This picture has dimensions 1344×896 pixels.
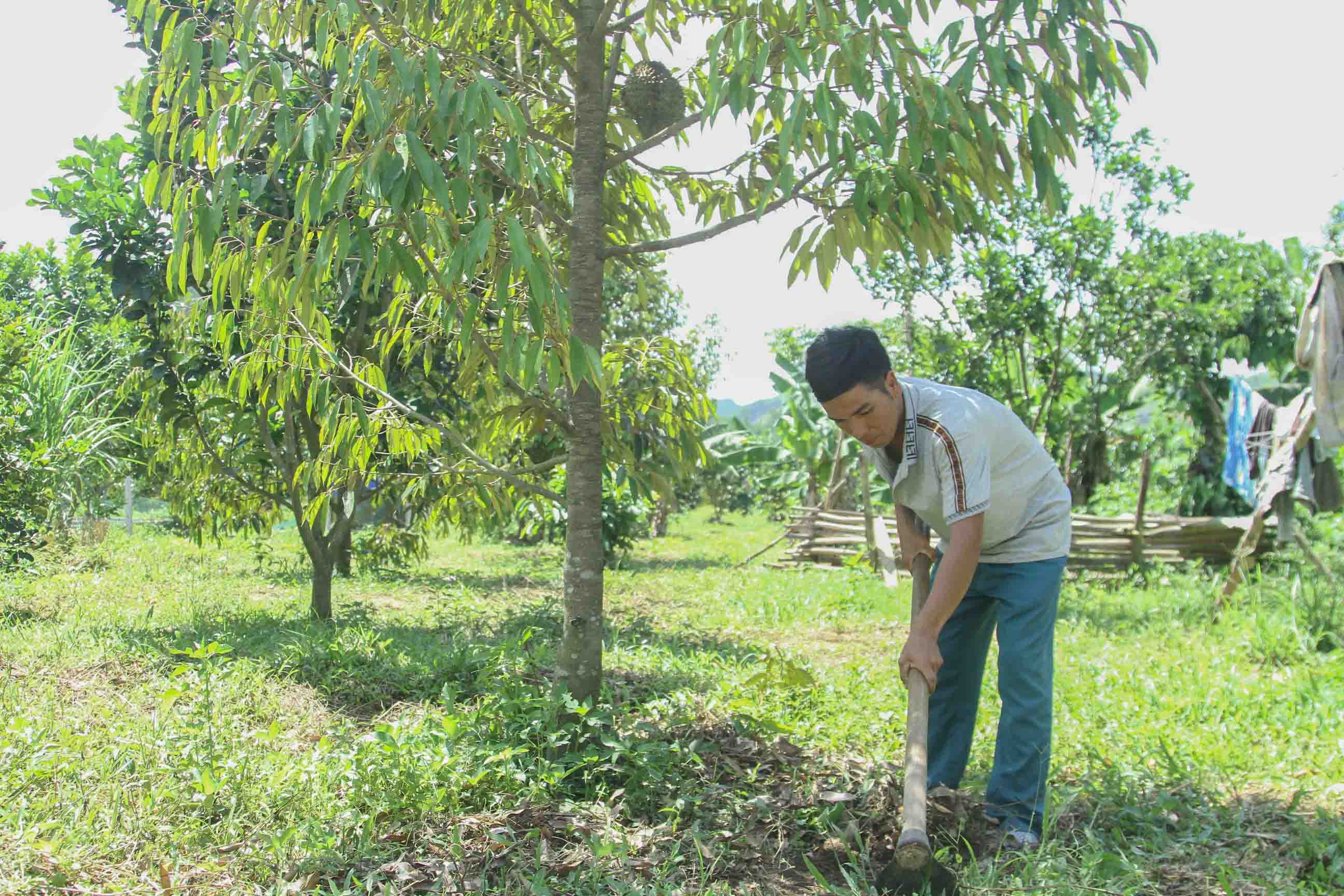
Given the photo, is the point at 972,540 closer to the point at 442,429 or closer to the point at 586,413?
the point at 586,413

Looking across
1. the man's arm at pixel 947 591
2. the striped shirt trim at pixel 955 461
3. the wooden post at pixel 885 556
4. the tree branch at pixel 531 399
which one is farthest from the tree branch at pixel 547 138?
the wooden post at pixel 885 556

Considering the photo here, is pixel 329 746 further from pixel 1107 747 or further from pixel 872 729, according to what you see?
pixel 1107 747

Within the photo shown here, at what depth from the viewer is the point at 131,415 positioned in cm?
797

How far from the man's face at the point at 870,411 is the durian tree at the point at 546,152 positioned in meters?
0.49

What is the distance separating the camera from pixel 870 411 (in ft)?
9.09

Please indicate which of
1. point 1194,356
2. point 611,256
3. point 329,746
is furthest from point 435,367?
point 1194,356

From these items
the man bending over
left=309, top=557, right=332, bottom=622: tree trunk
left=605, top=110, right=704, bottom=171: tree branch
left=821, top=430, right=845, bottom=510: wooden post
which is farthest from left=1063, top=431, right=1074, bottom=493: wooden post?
left=605, top=110, right=704, bottom=171: tree branch

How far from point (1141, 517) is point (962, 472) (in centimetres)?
700

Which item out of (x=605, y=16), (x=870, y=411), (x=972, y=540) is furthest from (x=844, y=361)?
(x=605, y=16)

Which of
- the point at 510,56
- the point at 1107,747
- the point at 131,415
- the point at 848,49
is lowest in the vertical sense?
the point at 1107,747

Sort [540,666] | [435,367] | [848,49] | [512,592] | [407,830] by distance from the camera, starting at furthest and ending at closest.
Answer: [512,592] < [435,367] < [540,666] < [407,830] < [848,49]

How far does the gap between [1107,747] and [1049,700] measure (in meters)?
1.16

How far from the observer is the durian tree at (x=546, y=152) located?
2.41 metres

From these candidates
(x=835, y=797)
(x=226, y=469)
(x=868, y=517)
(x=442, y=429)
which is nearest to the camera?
(x=835, y=797)
